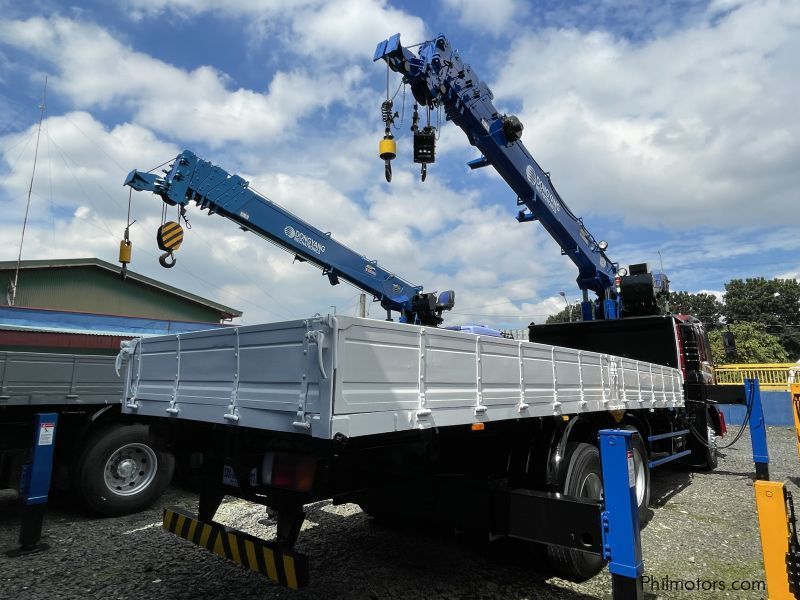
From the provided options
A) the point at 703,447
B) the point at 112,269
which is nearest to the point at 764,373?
the point at 703,447

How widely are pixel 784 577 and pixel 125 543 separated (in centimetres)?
576

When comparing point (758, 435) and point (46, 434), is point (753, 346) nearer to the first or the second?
point (758, 435)

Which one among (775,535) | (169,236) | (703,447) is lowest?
(775,535)

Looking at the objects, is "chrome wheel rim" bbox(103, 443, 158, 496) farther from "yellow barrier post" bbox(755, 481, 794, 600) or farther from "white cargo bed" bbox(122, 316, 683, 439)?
Answer: "yellow barrier post" bbox(755, 481, 794, 600)

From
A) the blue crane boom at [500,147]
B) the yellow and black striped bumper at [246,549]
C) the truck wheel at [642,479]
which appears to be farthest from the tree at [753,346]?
the yellow and black striped bumper at [246,549]

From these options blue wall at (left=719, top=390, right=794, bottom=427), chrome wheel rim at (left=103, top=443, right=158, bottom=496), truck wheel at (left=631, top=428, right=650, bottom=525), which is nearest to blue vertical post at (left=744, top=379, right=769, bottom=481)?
truck wheel at (left=631, top=428, right=650, bottom=525)

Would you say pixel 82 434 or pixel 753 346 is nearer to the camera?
pixel 82 434

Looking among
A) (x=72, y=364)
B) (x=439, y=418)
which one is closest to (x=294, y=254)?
(x=72, y=364)

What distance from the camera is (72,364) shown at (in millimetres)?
6258

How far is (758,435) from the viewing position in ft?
24.8

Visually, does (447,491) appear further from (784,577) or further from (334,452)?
(784,577)

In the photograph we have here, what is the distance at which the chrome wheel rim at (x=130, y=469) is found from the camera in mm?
6305

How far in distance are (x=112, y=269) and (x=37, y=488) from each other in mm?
16115

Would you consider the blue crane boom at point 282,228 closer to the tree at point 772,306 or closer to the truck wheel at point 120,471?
the truck wheel at point 120,471
